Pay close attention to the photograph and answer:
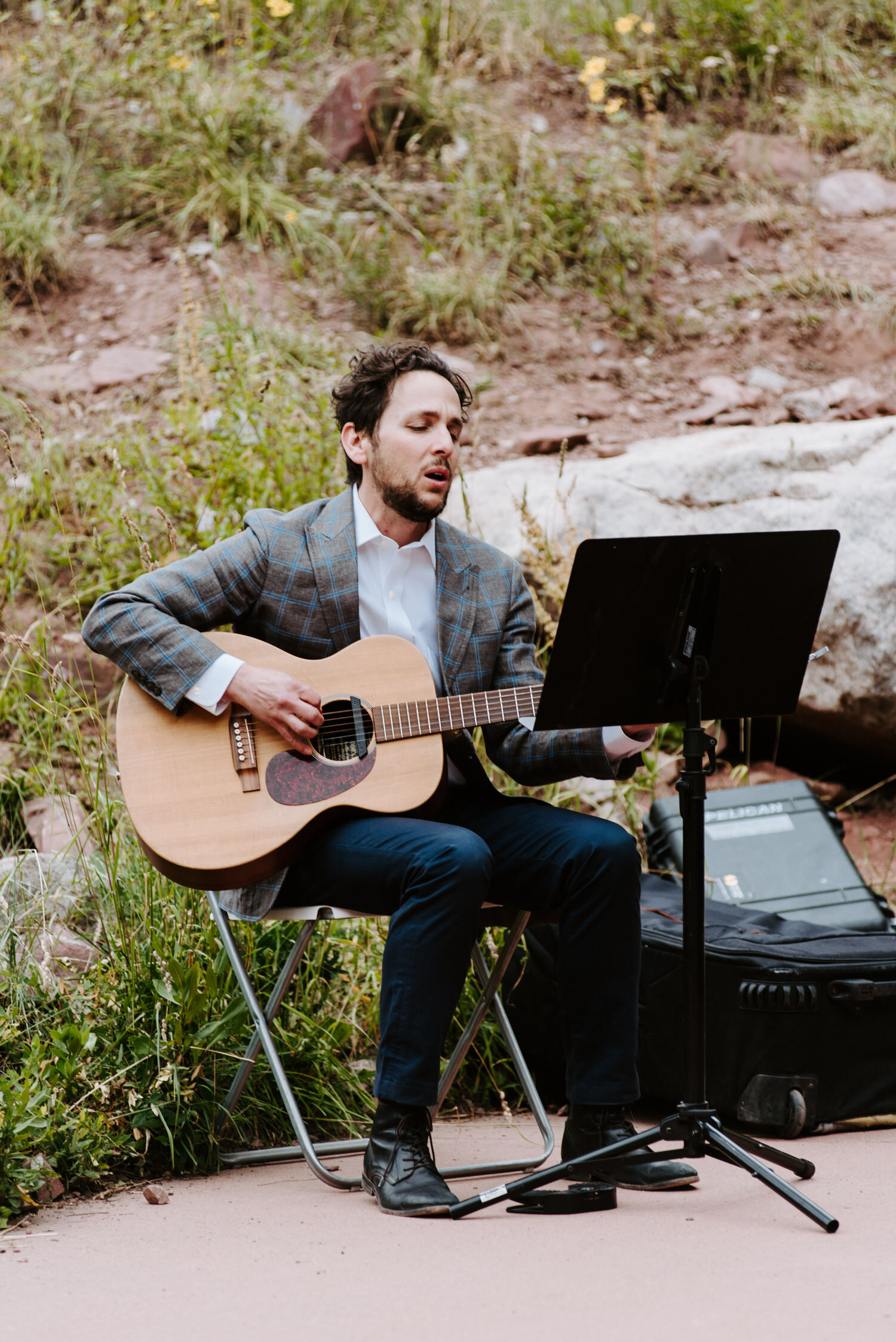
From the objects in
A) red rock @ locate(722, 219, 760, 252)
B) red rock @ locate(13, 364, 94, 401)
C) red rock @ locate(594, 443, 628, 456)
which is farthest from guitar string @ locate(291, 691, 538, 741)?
red rock @ locate(722, 219, 760, 252)

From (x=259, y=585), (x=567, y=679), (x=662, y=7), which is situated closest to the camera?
(x=567, y=679)

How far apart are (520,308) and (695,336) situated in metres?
0.83

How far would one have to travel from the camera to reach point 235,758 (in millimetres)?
2363

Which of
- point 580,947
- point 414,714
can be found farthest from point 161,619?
point 580,947

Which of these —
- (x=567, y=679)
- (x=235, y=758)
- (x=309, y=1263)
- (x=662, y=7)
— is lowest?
(x=309, y=1263)

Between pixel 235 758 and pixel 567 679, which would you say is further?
pixel 235 758

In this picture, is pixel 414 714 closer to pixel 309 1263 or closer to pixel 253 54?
pixel 309 1263

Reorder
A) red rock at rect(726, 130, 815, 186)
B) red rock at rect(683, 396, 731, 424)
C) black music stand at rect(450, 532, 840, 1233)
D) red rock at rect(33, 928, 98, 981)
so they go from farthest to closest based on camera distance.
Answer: red rock at rect(726, 130, 815, 186) → red rock at rect(683, 396, 731, 424) → red rock at rect(33, 928, 98, 981) → black music stand at rect(450, 532, 840, 1233)

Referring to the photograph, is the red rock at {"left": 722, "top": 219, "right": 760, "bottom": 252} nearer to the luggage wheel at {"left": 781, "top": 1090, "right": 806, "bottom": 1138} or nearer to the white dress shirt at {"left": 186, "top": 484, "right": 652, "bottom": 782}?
the white dress shirt at {"left": 186, "top": 484, "right": 652, "bottom": 782}

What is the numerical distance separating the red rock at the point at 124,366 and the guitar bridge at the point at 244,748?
313 centimetres

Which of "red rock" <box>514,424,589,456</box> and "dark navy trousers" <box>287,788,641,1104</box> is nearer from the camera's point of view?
"dark navy trousers" <box>287,788,641,1104</box>

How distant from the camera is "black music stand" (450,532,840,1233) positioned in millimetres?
2014

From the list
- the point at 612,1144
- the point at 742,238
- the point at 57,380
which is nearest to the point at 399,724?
the point at 612,1144

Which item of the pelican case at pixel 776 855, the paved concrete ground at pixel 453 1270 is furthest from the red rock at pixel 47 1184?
the pelican case at pixel 776 855
